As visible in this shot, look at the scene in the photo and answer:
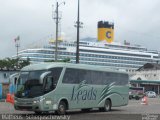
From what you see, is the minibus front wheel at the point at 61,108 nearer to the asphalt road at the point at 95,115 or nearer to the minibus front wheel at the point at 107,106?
the asphalt road at the point at 95,115

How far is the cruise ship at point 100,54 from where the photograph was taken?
376ft

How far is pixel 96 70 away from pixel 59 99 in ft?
15.4

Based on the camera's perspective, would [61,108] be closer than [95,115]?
Yes

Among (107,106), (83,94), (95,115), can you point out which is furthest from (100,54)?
(95,115)

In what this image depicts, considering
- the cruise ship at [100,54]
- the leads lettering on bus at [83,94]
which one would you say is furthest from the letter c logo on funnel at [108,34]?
the leads lettering on bus at [83,94]

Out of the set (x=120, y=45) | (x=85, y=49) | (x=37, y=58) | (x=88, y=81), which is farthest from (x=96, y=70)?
(x=120, y=45)

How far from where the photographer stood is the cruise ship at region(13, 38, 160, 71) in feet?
376

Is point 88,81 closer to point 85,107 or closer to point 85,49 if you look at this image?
point 85,107

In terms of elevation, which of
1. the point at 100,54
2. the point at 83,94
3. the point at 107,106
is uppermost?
the point at 100,54

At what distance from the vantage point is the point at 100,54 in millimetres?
129500

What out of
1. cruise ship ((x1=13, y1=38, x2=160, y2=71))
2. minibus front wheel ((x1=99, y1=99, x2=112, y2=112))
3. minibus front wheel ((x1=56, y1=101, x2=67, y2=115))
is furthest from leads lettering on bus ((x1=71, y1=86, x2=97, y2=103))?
cruise ship ((x1=13, y1=38, x2=160, y2=71))

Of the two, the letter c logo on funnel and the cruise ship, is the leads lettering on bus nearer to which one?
the cruise ship

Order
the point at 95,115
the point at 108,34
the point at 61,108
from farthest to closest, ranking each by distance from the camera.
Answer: the point at 108,34
the point at 95,115
the point at 61,108

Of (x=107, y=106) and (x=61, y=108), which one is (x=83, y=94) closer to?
(x=61, y=108)
